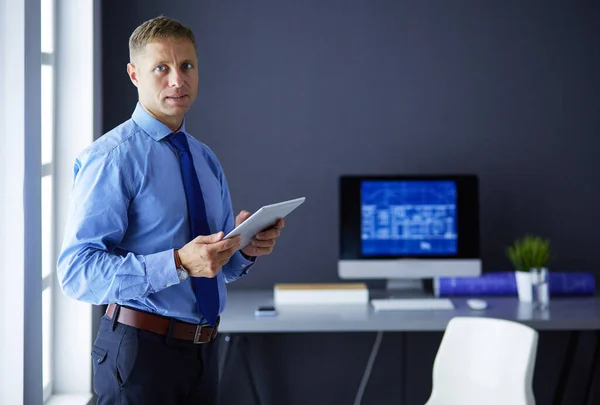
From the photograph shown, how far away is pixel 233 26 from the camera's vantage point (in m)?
4.16

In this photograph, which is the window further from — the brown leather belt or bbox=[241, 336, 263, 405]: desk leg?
the brown leather belt

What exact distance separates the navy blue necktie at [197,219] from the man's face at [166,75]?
0.39 ft

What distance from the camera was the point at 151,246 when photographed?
2.07 m

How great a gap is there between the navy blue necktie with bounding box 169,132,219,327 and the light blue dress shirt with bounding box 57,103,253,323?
2 cm

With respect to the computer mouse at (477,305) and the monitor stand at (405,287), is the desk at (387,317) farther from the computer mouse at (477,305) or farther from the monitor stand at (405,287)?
the monitor stand at (405,287)

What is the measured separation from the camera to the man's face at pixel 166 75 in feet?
6.98

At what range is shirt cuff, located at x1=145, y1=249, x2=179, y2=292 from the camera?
1.94m

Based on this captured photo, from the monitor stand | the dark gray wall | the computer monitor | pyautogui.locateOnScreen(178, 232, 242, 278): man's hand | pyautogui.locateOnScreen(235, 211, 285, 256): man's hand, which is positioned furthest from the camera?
the dark gray wall

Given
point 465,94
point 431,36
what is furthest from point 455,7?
point 465,94

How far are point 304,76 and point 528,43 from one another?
3.84 ft

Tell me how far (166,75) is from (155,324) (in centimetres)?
65

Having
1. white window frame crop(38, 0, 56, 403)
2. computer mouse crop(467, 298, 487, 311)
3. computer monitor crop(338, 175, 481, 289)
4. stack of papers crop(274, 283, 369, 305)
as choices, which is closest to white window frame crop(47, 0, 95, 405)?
white window frame crop(38, 0, 56, 403)

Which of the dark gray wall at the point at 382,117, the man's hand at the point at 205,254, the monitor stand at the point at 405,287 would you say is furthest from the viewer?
the dark gray wall at the point at 382,117

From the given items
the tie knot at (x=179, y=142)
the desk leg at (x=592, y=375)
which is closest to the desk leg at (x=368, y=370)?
the desk leg at (x=592, y=375)
